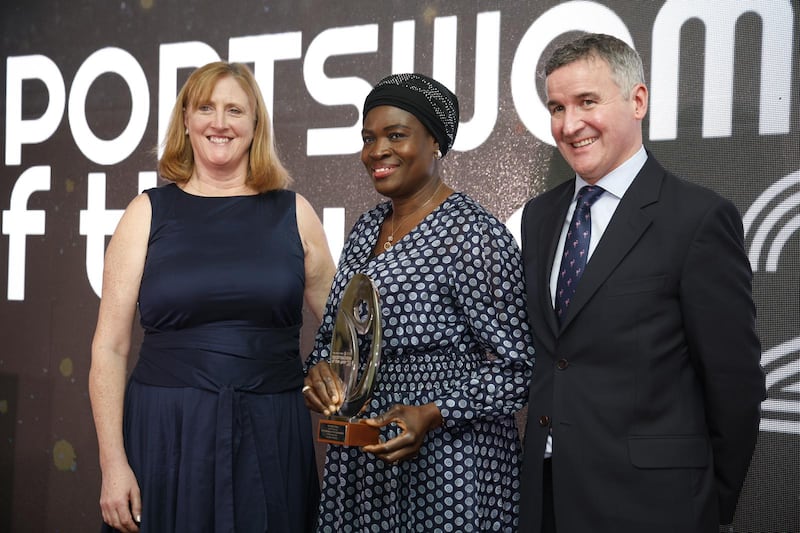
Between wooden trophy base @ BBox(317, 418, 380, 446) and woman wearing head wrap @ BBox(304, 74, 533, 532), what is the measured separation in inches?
3.6

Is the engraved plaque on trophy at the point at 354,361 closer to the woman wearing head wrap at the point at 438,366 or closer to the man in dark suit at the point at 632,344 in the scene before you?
the woman wearing head wrap at the point at 438,366

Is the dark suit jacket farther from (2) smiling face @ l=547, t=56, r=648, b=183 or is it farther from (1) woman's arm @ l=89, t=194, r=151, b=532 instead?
(1) woman's arm @ l=89, t=194, r=151, b=532

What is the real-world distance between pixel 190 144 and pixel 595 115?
132 centimetres

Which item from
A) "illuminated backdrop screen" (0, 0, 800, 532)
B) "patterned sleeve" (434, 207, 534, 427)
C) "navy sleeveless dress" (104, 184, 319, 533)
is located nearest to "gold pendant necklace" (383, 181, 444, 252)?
"patterned sleeve" (434, 207, 534, 427)

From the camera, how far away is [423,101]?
2.33 m

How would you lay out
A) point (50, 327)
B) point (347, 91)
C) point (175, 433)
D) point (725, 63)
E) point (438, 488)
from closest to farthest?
1. point (438, 488)
2. point (175, 433)
3. point (725, 63)
4. point (347, 91)
5. point (50, 327)

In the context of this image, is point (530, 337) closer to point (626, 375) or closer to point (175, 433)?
point (626, 375)

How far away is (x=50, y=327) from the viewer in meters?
4.39

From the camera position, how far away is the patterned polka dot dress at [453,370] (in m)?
2.16

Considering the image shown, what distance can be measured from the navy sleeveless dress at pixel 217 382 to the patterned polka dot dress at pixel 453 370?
0.38 meters

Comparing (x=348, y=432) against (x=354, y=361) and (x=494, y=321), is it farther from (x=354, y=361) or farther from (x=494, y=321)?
(x=494, y=321)

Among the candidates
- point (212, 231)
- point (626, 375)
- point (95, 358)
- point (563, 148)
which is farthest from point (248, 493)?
point (563, 148)

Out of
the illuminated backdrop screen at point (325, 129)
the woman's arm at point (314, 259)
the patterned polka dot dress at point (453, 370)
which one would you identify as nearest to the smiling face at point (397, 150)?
the patterned polka dot dress at point (453, 370)

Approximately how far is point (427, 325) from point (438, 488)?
16.3 inches
